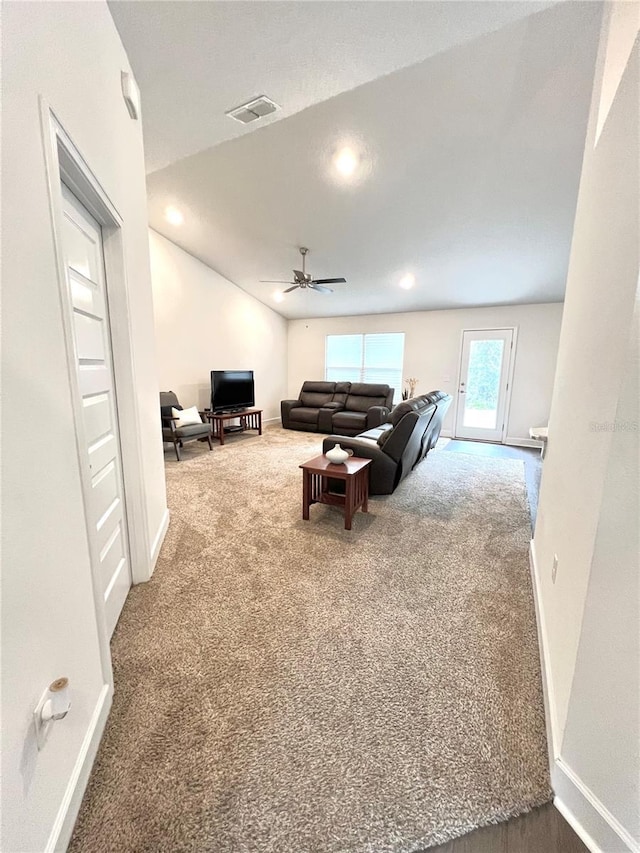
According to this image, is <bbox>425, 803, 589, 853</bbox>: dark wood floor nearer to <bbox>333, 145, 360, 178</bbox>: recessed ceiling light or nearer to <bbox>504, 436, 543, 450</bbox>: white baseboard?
<bbox>333, 145, 360, 178</bbox>: recessed ceiling light

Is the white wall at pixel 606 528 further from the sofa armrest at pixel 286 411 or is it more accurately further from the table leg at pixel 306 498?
the sofa armrest at pixel 286 411

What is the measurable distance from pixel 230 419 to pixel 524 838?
5845 mm

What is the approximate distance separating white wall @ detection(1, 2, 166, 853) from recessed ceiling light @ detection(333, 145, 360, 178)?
2.30 m

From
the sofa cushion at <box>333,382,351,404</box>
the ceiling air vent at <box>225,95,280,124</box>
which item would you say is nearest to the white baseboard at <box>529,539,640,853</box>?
the ceiling air vent at <box>225,95,280,124</box>

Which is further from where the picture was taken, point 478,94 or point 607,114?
point 478,94

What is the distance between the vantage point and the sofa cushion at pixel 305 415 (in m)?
6.52

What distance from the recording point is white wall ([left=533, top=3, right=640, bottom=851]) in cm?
84

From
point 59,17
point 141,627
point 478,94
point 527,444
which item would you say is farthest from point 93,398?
point 527,444

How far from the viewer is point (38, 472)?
0.85 metres

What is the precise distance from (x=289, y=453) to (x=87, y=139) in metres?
4.01

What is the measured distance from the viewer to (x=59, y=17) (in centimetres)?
102

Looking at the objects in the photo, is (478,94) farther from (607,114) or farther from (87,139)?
(87,139)

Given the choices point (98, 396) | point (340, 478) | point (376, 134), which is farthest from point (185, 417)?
point (376, 134)

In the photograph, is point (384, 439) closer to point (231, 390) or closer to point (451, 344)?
point (231, 390)
